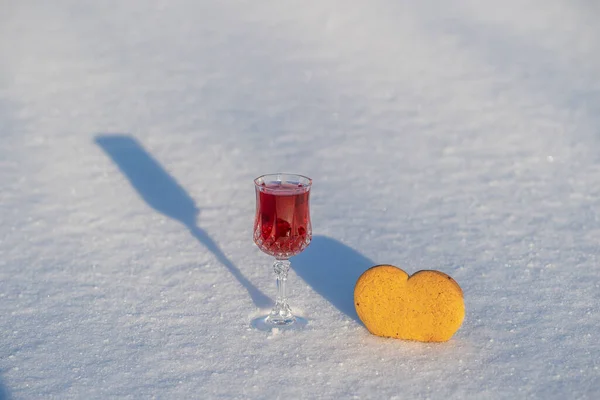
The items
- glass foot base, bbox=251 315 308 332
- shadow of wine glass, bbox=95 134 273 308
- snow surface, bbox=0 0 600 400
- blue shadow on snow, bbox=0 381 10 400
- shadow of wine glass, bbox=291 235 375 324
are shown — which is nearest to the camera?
blue shadow on snow, bbox=0 381 10 400

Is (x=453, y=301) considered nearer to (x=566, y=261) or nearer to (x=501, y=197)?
(x=566, y=261)

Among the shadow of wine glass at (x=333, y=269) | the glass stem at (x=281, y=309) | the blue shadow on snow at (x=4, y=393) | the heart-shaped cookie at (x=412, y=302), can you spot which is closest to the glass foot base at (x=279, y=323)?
the glass stem at (x=281, y=309)

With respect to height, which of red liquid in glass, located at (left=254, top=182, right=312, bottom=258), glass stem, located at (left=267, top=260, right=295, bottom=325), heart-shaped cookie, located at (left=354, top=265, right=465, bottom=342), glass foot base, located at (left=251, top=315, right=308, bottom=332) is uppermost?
red liquid in glass, located at (left=254, top=182, right=312, bottom=258)

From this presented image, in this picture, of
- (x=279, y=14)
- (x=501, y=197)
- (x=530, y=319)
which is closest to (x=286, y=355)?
(x=530, y=319)

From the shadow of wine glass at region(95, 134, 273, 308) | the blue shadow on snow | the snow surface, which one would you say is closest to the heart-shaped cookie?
the snow surface

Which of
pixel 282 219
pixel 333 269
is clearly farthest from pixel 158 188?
pixel 282 219

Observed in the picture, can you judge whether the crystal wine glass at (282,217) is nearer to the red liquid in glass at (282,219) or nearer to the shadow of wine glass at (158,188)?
the red liquid in glass at (282,219)

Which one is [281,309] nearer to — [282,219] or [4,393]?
[282,219]

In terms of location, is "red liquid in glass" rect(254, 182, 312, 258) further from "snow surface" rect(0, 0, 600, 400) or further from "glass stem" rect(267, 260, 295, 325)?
"snow surface" rect(0, 0, 600, 400)
